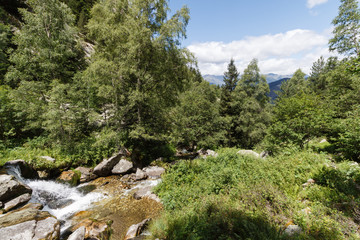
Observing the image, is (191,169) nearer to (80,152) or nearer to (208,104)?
(80,152)

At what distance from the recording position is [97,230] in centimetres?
593

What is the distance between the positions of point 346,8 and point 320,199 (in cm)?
2213

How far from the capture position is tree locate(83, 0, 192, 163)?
12016mm

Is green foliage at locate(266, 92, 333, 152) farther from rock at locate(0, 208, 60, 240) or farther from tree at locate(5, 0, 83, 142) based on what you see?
tree at locate(5, 0, 83, 142)

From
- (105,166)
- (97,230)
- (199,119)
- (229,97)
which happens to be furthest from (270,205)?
(229,97)

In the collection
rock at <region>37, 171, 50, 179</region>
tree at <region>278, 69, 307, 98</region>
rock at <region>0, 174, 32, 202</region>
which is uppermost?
tree at <region>278, 69, 307, 98</region>

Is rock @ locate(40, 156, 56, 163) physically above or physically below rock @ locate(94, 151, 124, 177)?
above

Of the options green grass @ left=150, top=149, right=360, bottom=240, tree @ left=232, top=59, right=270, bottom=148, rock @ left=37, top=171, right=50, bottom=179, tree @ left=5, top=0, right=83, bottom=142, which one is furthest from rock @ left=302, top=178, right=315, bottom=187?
tree @ left=5, top=0, right=83, bottom=142

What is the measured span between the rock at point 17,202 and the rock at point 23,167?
2667 mm

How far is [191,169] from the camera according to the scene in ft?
33.5

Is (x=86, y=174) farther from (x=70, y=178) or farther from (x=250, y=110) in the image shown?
(x=250, y=110)

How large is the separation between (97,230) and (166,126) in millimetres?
9985

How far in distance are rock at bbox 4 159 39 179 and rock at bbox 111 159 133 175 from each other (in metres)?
4.97

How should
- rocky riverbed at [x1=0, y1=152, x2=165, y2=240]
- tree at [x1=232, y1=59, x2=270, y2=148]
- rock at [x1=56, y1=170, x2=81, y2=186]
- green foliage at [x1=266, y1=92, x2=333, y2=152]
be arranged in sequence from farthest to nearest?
tree at [x1=232, y1=59, x2=270, y2=148]
green foliage at [x1=266, y1=92, x2=333, y2=152]
rock at [x1=56, y1=170, x2=81, y2=186]
rocky riverbed at [x1=0, y1=152, x2=165, y2=240]
